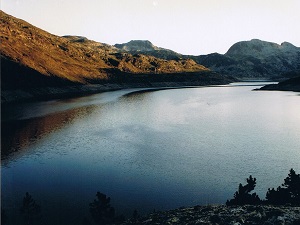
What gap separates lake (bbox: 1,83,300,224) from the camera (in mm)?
35281

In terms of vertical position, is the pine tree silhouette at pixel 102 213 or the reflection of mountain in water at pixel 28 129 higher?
the reflection of mountain in water at pixel 28 129

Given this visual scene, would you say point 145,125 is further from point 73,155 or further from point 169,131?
point 73,155

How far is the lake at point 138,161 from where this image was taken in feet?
→ 116

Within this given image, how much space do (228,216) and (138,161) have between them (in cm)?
2499

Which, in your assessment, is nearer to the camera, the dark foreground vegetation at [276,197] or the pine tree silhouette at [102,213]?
the pine tree silhouette at [102,213]

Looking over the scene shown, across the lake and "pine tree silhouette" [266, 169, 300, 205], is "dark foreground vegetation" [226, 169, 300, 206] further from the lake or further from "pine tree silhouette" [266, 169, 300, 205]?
the lake

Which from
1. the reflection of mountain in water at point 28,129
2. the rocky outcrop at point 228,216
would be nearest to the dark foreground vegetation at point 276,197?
the rocky outcrop at point 228,216

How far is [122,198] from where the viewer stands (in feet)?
116

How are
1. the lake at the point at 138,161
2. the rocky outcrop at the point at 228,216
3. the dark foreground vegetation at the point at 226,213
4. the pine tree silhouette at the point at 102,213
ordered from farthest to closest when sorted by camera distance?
the lake at the point at 138,161 → the pine tree silhouette at the point at 102,213 → the dark foreground vegetation at the point at 226,213 → the rocky outcrop at the point at 228,216

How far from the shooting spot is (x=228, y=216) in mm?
26672

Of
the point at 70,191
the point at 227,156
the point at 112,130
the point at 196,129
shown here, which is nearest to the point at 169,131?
the point at 196,129

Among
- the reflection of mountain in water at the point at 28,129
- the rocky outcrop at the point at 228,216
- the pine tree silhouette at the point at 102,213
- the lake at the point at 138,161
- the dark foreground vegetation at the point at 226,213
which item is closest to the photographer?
the rocky outcrop at the point at 228,216

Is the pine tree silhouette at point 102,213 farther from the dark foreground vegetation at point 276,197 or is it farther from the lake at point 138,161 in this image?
the dark foreground vegetation at point 276,197

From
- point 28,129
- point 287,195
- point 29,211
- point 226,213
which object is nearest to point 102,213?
point 29,211
